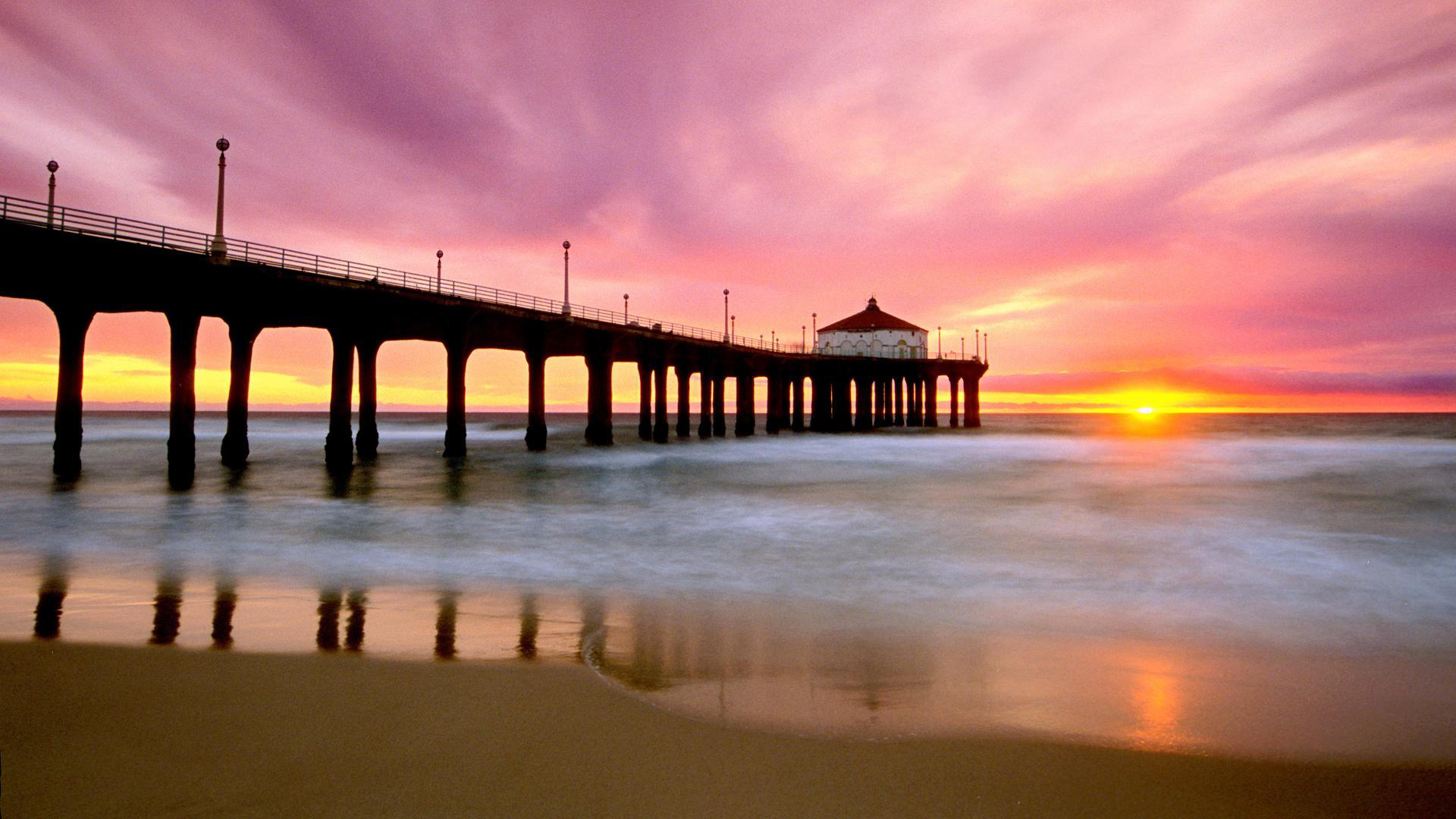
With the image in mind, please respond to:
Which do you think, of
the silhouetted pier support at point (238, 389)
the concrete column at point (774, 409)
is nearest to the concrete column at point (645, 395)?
the concrete column at point (774, 409)

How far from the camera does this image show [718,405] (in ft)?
197

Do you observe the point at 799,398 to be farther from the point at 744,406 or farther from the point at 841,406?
the point at 744,406

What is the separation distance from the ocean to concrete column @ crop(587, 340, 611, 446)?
19.0 meters

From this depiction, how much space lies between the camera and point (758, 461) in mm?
36969

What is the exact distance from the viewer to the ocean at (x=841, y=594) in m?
5.65

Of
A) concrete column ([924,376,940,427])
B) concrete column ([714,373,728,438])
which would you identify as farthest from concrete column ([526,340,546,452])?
concrete column ([924,376,940,427])

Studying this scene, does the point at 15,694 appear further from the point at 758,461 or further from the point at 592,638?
the point at 758,461

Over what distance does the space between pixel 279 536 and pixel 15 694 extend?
9.99m

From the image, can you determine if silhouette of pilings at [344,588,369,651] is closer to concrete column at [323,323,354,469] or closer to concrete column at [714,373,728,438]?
concrete column at [323,323,354,469]

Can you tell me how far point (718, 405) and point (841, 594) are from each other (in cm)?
5023

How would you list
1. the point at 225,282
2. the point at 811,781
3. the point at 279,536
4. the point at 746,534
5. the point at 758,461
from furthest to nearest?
the point at 758,461
the point at 225,282
the point at 746,534
the point at 279,536
the point at 811,781

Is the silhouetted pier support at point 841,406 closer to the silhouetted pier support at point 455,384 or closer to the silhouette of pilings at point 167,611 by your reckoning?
the silhouetted pier support at point 455,384

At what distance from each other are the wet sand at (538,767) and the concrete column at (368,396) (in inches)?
1129

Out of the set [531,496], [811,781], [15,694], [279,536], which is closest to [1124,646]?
[811,781]
